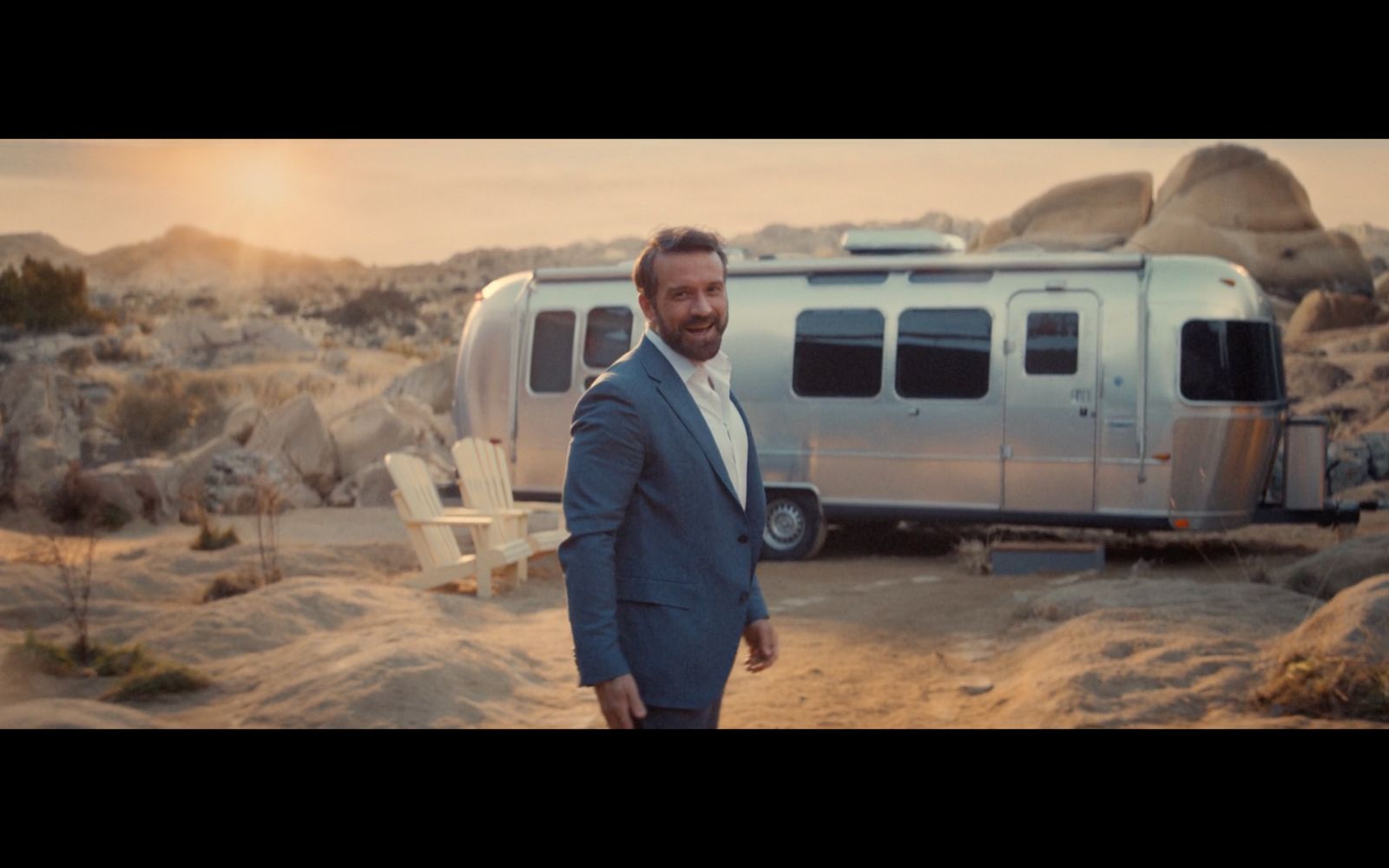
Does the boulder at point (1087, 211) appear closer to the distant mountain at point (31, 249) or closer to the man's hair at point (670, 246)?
the distant mountain at point (31, 249)

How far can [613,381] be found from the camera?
10.9 feet

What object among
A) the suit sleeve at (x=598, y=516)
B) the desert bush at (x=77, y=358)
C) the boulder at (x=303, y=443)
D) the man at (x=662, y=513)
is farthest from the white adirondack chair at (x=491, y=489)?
the desert bush at (x=77, y=358)

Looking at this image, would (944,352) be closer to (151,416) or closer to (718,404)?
(718,404)

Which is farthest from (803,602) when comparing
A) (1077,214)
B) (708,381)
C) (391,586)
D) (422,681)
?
(1077,214)

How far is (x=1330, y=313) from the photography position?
26.2 meters

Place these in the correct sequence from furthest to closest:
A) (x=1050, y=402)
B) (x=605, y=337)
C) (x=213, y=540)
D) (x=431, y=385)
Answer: (x=431, y=385)
(x=605, y=337)
(x=213, y=540)
(x=1050, y=402)

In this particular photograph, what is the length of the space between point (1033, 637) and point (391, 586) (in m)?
4.52

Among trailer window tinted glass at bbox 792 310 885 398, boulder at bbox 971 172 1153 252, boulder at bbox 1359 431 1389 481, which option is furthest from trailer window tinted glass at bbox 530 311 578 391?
boulder at bbox 971 172 1153 252

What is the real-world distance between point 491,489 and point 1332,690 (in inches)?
272

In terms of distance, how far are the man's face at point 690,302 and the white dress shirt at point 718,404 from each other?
0.03 meters

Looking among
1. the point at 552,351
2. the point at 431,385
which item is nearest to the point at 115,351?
the point at 431,385

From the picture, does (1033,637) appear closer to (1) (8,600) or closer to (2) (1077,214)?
(1) (8,600)

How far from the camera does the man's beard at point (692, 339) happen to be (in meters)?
3.36

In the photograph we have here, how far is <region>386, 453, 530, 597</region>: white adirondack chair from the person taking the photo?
1001 centimetres
